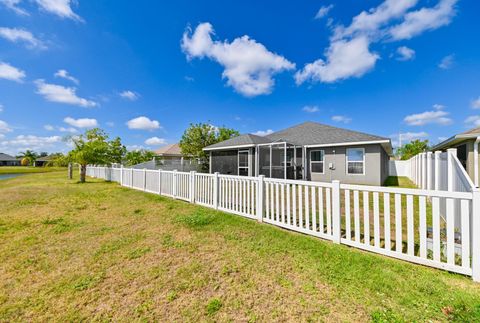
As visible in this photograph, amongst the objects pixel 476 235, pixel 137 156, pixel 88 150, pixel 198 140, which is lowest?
pixel 476 235

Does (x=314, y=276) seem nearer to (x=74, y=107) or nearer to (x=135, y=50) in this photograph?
(x=135, y=50)

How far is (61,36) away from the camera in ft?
31.1

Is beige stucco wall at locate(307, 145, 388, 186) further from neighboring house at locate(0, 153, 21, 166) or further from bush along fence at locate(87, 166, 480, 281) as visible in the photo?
neighboring house at locate(0, 153, 21, 166)

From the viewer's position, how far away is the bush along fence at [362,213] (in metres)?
2.53

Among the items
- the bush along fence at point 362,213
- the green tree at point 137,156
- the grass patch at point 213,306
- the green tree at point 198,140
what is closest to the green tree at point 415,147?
the green tree at point 198,140

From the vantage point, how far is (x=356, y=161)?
39.6 feet

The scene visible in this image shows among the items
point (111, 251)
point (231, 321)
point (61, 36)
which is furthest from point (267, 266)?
point (61, 36)

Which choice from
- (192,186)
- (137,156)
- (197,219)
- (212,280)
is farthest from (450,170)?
(137,156)

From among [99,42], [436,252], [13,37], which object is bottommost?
[436,252]

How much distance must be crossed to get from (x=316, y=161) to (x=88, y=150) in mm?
16782

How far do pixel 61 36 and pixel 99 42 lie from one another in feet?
5.74

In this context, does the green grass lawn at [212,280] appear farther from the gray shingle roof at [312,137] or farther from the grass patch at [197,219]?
the gray shingle roof at [312,137]

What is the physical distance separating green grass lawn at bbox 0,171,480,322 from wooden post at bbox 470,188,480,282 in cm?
17

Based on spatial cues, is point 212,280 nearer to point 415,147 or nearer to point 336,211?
point 336,211
